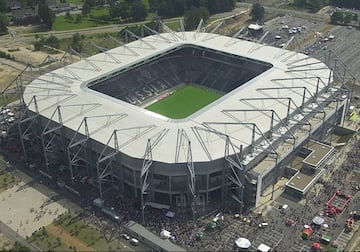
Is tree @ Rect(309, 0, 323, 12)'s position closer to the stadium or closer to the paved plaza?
the stadium

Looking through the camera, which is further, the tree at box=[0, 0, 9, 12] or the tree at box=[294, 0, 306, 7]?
the tree at box=[294, 0, 306, 7]

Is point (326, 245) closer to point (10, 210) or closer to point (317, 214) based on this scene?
point (317, 214)

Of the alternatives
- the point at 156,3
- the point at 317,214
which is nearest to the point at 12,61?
the point at 156,3

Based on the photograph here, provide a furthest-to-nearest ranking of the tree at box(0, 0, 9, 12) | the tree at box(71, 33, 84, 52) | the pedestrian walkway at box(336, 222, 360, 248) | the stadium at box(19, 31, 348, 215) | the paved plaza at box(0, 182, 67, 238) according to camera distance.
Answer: the tree at box(0, 0, 9, 12)
the tree at box(71, 33, 84, 52)
the stadium at box(19, 31, 348, 215)
the paved plaza at box(0, 182, 67, 238)
the pedestrian walkway at box(336, 222, 360, 248)

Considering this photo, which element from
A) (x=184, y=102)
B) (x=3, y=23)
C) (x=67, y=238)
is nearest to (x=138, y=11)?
(x=3, y=23)

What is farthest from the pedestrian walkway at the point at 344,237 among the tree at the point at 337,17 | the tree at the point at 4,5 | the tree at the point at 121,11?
the tree at the point at 4,5

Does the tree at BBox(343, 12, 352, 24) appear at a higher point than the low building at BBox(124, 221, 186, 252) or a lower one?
higher

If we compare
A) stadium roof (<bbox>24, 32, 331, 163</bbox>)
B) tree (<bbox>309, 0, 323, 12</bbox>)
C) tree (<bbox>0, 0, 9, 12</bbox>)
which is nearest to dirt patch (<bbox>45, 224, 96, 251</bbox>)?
stadium roof (<bbox>24, 32, 331, 163</bbox>)
